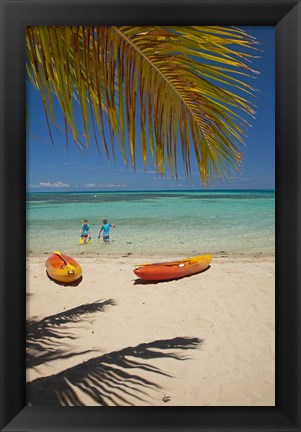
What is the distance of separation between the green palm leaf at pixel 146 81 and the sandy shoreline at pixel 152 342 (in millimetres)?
567

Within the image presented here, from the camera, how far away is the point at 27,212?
1198 mm

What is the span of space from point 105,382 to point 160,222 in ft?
18.2

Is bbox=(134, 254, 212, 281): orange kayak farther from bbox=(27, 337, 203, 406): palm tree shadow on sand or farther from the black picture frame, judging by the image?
the black picture frame

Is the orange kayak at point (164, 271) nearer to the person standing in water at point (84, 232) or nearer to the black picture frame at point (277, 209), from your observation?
the black picture frame at point (277, 209)

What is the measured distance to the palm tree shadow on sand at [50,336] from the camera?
4.34ft

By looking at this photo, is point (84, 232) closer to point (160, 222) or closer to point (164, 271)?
point (160, 222)

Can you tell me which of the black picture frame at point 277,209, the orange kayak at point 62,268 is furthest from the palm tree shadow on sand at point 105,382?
the orange kayak at point 62,268

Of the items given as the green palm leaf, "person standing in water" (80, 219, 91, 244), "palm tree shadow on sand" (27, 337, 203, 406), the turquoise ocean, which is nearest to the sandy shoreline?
"palm tree shadow on sand" (27, 337, 203, 406)

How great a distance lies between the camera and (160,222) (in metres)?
7.12

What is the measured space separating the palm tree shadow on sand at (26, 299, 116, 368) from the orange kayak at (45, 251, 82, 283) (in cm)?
48

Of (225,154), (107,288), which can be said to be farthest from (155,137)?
(107,288)

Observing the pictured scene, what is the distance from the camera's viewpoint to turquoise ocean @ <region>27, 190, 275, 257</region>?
18.0ft

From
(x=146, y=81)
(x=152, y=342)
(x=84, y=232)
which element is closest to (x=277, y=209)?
(x=146, y=81)

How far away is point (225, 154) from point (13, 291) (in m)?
0.97
